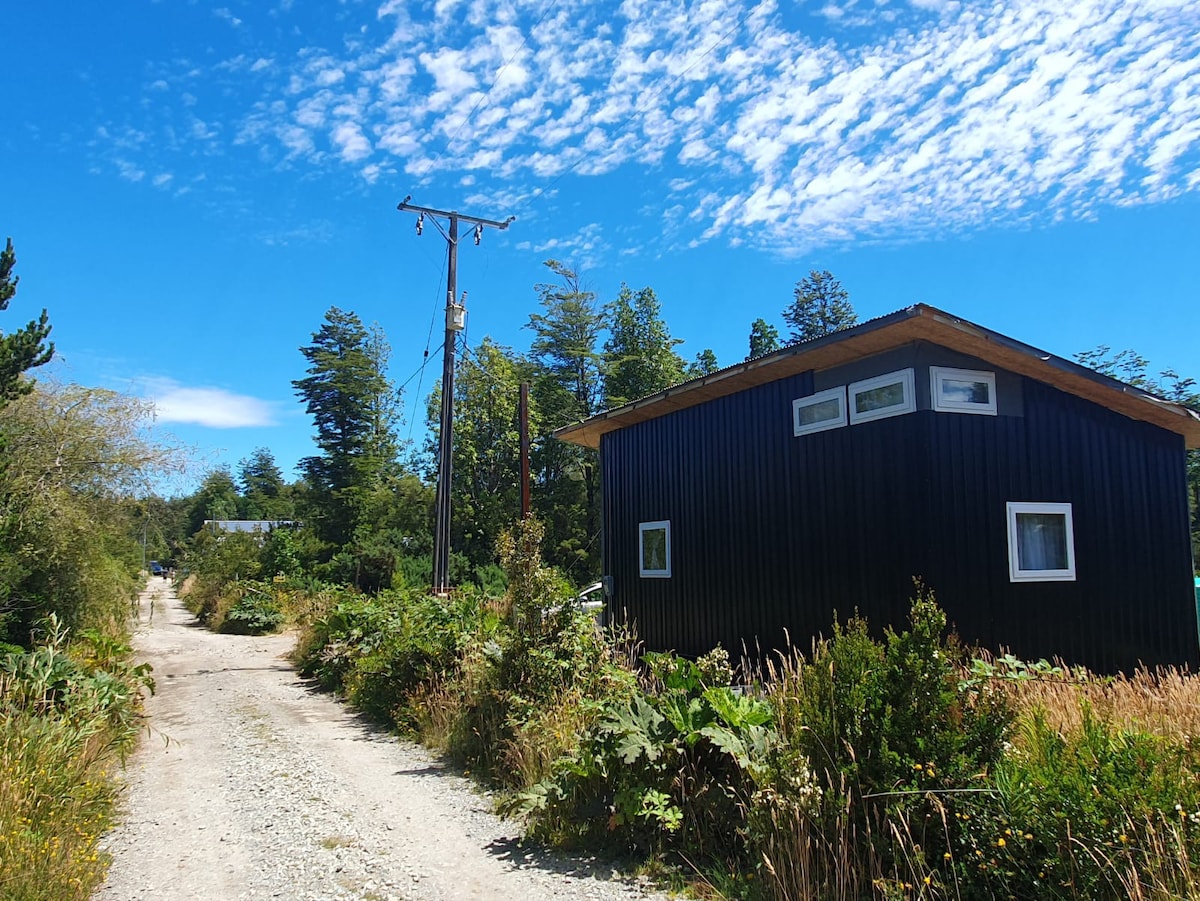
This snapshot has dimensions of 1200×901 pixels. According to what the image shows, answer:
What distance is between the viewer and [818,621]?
26.4ft

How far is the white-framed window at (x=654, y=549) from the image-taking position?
416 inches

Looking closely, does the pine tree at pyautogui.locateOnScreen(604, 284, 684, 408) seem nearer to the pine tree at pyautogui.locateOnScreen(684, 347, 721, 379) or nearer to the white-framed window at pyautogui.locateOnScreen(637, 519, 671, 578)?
the pine tree at pyautogui.locateOnScreen(684, 347, 721, 379)

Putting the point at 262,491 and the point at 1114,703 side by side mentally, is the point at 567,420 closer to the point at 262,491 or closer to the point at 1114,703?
the point at 1114,703

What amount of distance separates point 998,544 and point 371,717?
7.21m

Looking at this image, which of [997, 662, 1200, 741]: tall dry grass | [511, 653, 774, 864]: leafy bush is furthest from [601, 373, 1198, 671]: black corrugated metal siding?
[511, 653, 774, 864]: leafy bush

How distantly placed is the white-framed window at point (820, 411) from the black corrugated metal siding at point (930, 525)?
11 centimetres

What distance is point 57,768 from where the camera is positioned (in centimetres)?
496

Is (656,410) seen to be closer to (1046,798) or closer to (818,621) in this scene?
(818,621)

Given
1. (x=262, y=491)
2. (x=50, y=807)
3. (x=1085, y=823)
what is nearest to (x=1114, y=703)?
(x=1085, y=823)

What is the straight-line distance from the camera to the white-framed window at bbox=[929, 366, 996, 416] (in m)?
7.43

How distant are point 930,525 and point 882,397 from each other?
4.58 ft

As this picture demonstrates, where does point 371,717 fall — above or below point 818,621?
below

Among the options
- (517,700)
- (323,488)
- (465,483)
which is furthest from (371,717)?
(323,488)

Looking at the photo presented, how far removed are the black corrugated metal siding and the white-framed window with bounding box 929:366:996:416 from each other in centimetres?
12
